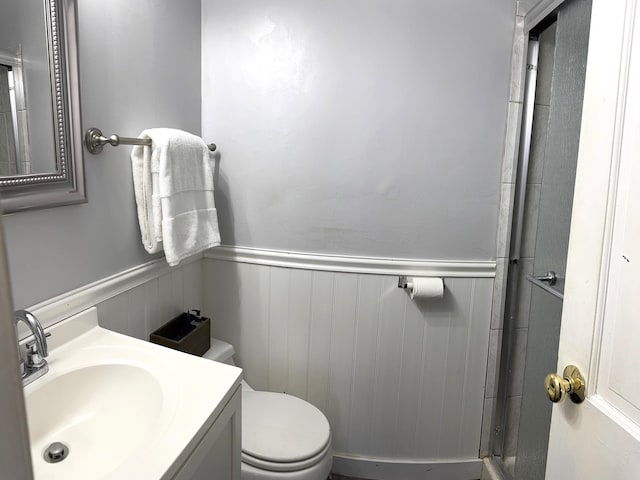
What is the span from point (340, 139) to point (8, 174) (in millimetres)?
1094

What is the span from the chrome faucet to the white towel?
1.56 feet

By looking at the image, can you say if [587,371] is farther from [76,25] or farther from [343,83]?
[76,25]

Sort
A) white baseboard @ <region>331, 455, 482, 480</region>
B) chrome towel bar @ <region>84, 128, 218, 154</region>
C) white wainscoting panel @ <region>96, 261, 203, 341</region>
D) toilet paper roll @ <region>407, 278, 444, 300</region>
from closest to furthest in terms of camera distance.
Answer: chrome towel bar @ <region>84, 128, 218, 154</region>
white wainscoting panel @ <region>96, 261, 203, 341</region>
toilet paper roll @ <region>407, 278, 444, 300</region>
white baseboard @ <region>331, 455, 482, 480</region>

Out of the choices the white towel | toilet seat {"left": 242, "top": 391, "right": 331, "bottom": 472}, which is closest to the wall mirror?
the white towel

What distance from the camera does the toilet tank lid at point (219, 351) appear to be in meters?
1.71

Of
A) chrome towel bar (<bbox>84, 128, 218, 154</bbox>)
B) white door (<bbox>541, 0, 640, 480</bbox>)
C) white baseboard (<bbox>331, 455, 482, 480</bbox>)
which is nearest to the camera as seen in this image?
white door (<bbox>541, 0, 640, 480</bbox>)

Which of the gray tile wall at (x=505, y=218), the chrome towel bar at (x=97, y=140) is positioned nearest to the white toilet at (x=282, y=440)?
the gray tile wall at (x=505, y=218)

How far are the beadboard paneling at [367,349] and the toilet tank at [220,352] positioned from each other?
80mm

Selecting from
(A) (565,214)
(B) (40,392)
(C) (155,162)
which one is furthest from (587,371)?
(C) (155,162)

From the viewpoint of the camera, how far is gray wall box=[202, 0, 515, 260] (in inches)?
63.2

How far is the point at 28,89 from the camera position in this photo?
102 cm

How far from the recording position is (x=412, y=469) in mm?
1849

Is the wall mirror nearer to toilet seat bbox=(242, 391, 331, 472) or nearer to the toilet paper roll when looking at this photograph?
toilet seat bbox=(242, 391, 331, 472)

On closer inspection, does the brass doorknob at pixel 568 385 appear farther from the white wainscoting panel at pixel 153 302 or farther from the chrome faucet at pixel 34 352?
the white wainscoting panel at pixel 153 302
